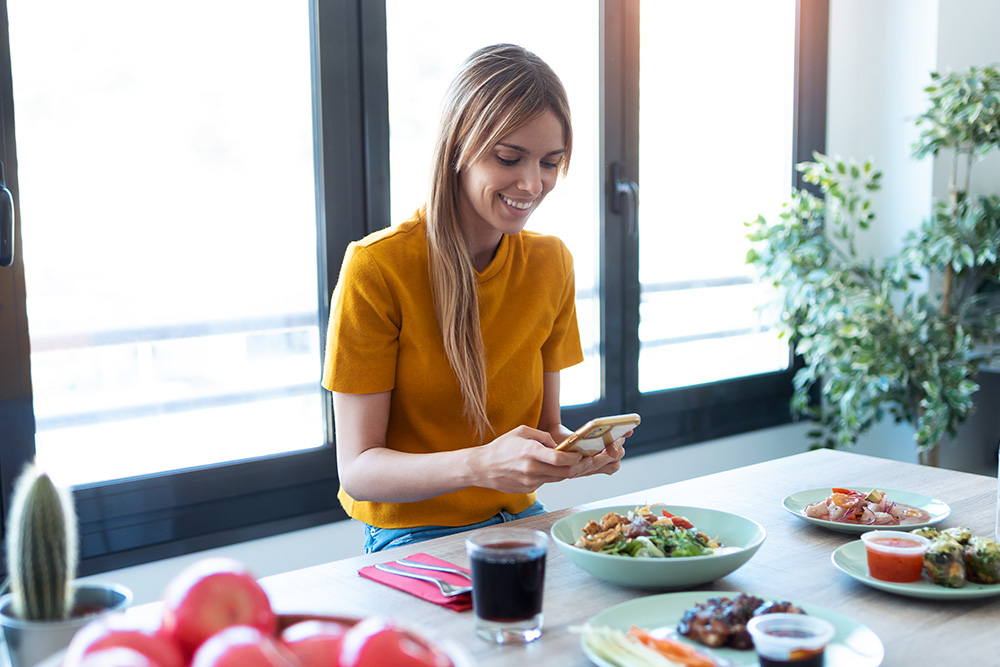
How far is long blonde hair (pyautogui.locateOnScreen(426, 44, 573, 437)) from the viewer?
5.06 ft

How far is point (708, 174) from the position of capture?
10.7 feet

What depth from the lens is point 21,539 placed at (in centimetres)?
68

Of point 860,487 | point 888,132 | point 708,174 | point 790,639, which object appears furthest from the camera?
point 888,132

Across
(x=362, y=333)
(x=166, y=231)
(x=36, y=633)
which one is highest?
(x=166, y=231)

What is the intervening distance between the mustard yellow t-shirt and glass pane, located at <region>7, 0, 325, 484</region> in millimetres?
683

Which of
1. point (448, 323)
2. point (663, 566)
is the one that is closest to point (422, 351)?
point (448, 323)

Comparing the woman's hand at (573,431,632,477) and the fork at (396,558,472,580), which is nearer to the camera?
the fork at (396,558,472,580)

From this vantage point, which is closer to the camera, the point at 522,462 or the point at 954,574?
the point at 954,574

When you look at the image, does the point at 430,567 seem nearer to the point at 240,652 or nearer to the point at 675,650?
the point at 675,650

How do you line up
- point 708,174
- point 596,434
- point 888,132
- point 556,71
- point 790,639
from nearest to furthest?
point 790,639, point 596,434, point 556,71, point 708,174, point 888,132

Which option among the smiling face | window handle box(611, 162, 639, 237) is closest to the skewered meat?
the smiling face

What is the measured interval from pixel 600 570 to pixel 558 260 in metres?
0.87

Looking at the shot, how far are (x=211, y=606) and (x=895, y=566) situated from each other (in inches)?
31.4

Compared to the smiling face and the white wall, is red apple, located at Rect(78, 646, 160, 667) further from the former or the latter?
the white wall
